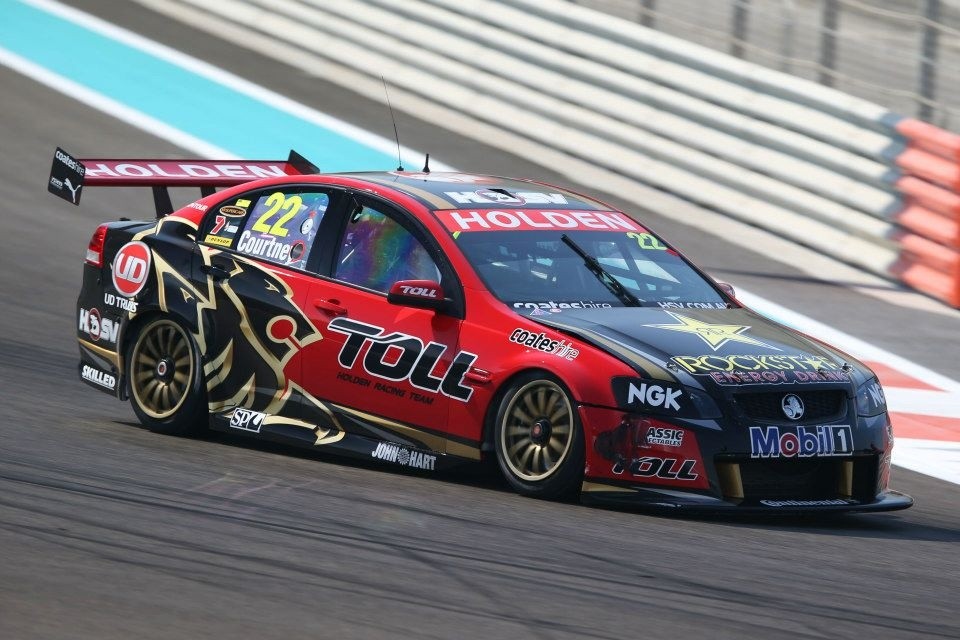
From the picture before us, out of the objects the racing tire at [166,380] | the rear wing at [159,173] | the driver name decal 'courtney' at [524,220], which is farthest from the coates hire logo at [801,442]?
the rear wing at [159,173]

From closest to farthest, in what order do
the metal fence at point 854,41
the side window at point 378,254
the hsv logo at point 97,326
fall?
the side window at point 378,254
the hsv logo at point 97,326
the metal fence at point 854,41

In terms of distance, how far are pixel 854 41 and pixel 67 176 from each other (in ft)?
22.8

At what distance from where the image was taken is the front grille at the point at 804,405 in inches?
277

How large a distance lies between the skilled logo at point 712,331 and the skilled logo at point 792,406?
360mm

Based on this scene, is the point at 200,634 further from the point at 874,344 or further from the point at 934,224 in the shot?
the point at 934,224

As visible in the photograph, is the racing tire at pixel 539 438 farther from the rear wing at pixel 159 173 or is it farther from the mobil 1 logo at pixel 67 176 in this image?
the mobil 1 logo at pixel 67 176

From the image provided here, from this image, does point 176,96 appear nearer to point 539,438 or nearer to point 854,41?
point 854,41

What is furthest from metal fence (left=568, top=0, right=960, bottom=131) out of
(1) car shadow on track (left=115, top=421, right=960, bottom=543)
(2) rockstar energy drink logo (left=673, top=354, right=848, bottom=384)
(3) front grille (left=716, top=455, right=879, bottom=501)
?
(3) front grille (left=716, top=455, right=879, bottom=501)

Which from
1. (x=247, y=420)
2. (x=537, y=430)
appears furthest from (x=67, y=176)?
(x=537, y=430)

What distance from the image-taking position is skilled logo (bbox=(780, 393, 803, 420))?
7.11m

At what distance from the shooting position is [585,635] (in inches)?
199

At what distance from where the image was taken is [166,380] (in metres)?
8.80

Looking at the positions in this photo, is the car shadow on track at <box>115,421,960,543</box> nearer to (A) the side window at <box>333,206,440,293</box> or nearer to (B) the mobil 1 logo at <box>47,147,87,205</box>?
(A) the side window at <box>333,206,440,293</box>

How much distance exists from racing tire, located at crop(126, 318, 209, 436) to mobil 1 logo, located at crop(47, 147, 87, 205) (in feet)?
3.26
